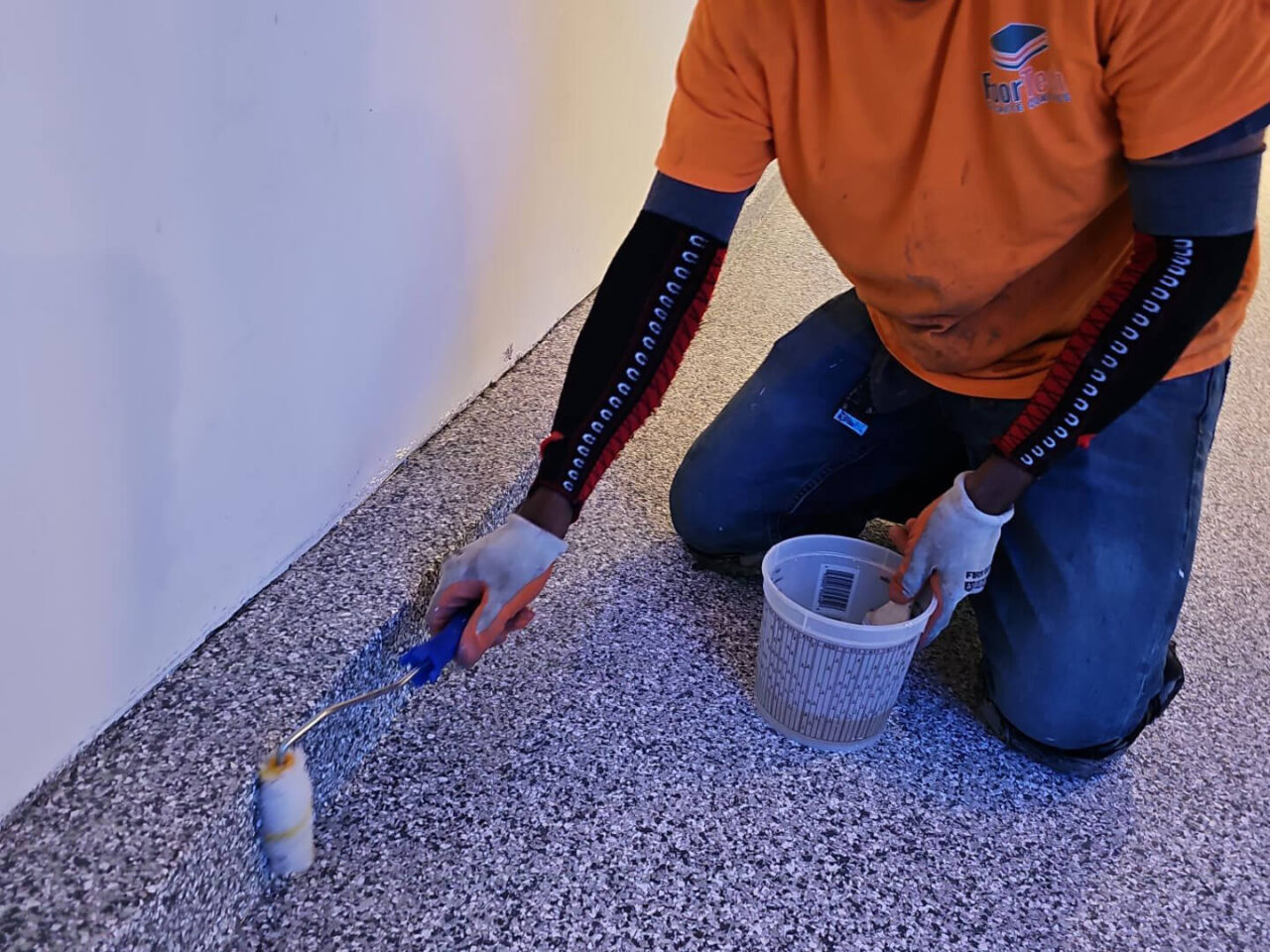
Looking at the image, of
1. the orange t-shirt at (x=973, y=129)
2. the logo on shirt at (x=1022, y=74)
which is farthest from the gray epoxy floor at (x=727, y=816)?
the logo on shirt at (x=1022, y=74)

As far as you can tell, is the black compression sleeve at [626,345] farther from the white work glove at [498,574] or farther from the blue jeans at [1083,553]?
the blue jeans at [1083,553]

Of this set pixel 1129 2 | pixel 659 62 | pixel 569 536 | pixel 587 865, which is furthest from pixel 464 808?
pixel 659 62

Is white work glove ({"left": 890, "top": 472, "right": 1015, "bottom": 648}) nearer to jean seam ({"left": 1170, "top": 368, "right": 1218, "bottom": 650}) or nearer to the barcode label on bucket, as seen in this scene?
the barcode label on bucket

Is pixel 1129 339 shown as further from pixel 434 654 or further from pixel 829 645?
pixel 434 654

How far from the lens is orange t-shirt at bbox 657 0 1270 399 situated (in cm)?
78

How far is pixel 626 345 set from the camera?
0.95 m

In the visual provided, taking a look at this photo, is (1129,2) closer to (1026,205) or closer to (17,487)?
(1026,205)

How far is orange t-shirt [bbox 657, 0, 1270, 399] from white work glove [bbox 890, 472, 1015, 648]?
178 mm

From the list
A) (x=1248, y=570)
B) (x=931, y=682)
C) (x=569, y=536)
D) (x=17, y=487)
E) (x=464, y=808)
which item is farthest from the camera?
(x=1248, y=570)

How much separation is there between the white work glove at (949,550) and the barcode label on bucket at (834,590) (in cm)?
8

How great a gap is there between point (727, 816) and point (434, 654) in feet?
1.08

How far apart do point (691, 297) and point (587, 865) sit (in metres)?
0.52

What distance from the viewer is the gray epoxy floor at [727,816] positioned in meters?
0.88

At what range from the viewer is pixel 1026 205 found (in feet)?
2.92
